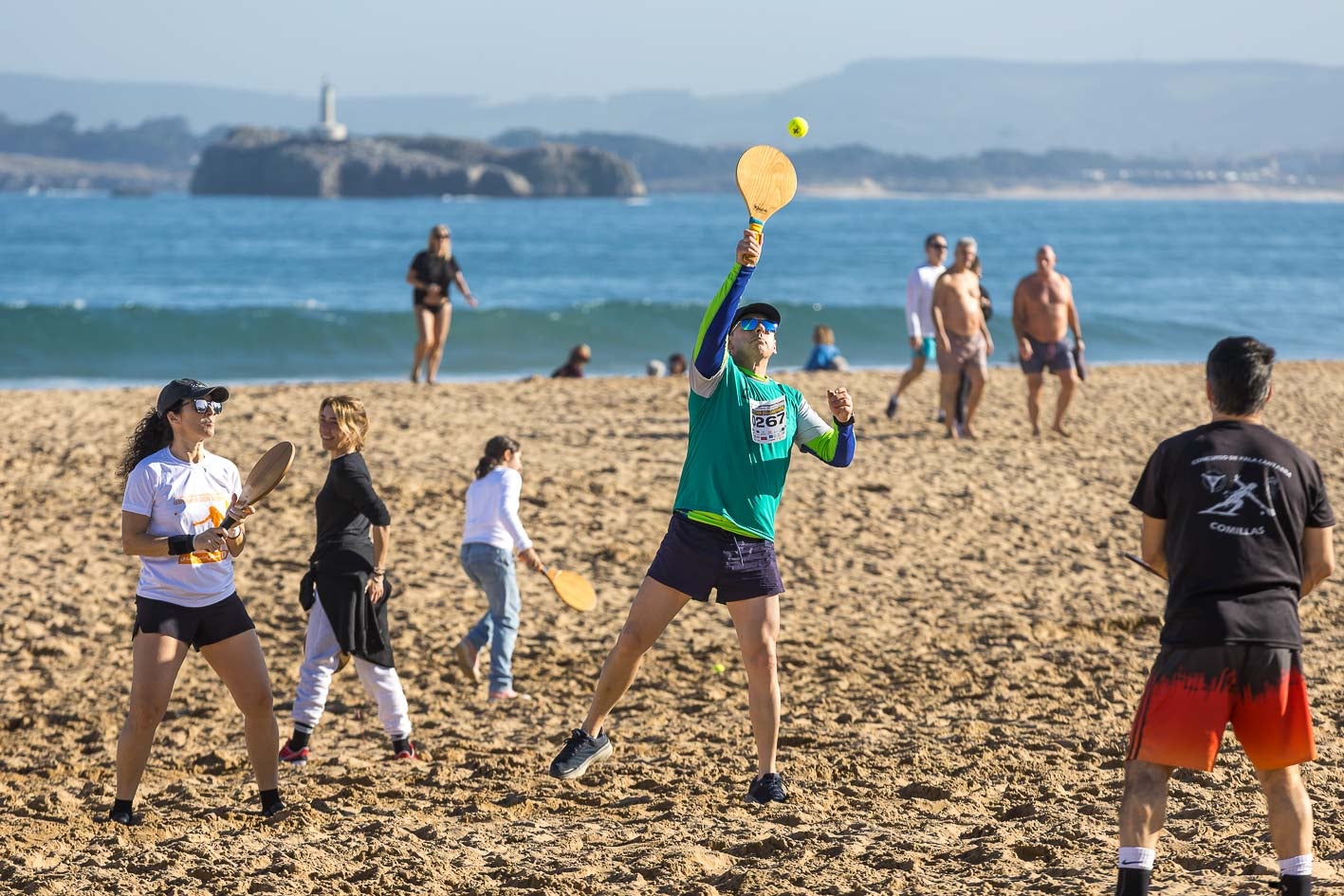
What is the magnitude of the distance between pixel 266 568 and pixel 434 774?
11.4 feet

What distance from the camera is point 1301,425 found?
13.1 meters

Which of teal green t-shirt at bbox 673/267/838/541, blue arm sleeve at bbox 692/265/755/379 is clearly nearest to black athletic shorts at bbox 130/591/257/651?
teal green t-shirt at bbox 673/267/838/541

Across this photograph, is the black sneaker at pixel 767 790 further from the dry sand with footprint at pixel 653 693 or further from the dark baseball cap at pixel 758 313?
the dark baseball cap at pixel 758 313

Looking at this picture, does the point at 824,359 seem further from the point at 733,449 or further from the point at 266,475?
the point at 266,475

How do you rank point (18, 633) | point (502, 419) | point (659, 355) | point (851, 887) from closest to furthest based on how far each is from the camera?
point (851, 887), point (18, 633), point (502, 419), point (659, 355)

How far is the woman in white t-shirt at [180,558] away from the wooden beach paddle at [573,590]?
7.70 ft

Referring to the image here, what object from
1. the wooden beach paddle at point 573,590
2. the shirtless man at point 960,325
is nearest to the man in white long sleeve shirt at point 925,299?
the shirtless man at point 960,325

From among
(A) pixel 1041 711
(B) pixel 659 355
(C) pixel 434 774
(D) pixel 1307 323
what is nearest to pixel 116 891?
(C) pixel 434 774

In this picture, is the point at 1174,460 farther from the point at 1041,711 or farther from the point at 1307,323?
the point at 1307,323

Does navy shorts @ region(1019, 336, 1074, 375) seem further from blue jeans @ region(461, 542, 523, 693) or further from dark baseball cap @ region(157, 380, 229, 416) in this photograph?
dark baseball cap @ region(157, 380, 229, 416)

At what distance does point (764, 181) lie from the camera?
4.83 meters

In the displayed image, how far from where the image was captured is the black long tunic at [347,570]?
→ 5453 mm

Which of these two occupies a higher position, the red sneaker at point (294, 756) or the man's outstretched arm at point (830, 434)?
the man's outstretched arm at point (830, 434)

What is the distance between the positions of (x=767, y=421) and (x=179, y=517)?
6.08 ft
